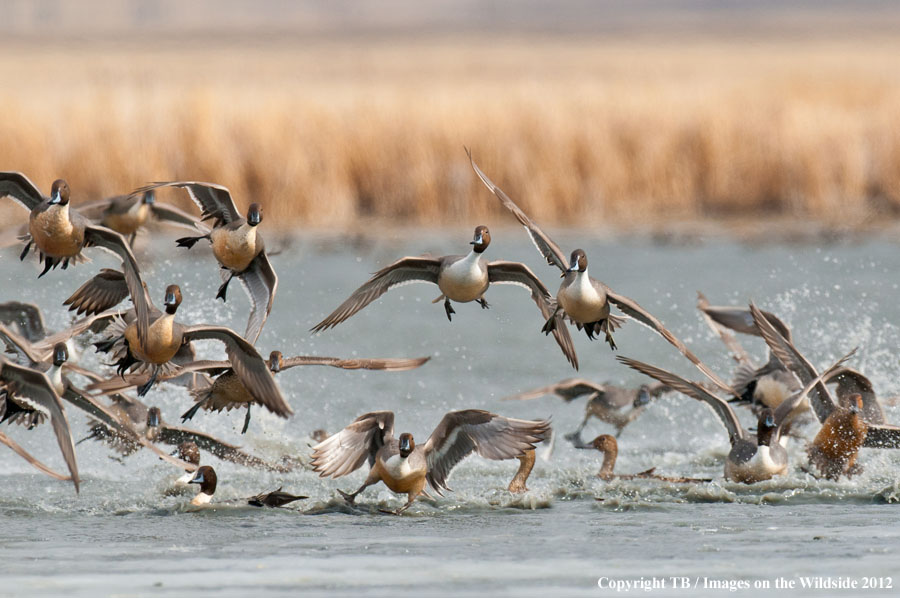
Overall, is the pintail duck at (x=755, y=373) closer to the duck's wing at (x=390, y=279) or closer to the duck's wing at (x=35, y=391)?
the duck's wing at (x=390, y=279)

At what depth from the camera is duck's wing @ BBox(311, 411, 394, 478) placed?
9391 mm

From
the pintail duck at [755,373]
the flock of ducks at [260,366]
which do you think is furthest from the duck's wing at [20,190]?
the pintail duck at [755,373]

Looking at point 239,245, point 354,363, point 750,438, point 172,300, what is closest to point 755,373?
point 750,438

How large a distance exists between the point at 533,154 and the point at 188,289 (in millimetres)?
6914

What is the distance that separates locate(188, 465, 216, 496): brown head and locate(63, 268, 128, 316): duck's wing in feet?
4.86

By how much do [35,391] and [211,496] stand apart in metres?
1.37

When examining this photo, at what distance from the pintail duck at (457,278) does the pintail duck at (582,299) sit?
22 cm

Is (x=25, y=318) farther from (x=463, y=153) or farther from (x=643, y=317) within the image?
(x=463, y=153)

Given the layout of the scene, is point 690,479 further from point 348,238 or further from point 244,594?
point 348,238

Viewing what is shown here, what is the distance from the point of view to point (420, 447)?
9391mm

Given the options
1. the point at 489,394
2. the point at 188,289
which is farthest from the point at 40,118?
the point at 489,394

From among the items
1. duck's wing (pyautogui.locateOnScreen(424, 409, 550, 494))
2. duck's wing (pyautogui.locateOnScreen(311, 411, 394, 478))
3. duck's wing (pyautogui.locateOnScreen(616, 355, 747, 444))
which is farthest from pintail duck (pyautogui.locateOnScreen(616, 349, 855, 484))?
duck's wing (pyautogui.locateOnScreen(311, 411, 394, 478))

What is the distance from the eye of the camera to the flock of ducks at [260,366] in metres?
9.06

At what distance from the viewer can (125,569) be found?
25.6 ft
